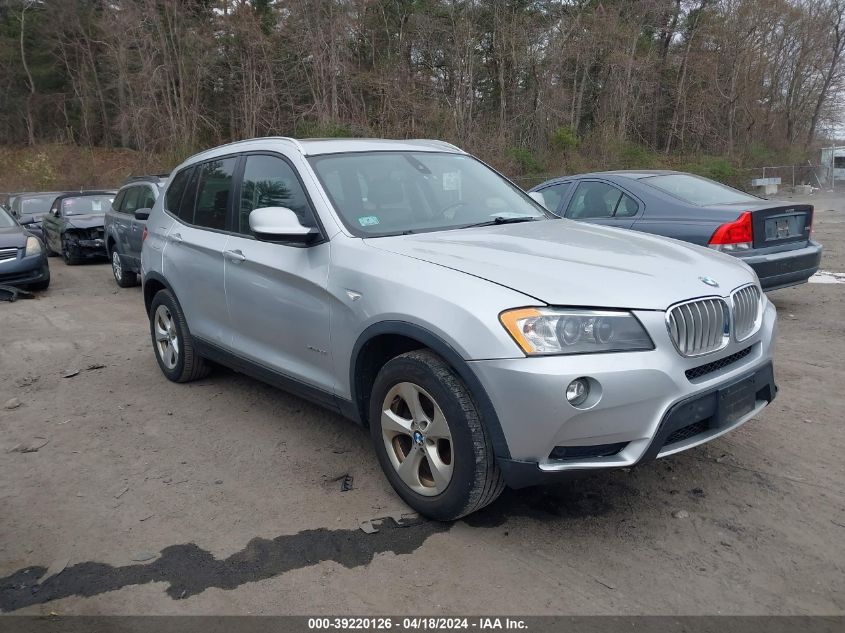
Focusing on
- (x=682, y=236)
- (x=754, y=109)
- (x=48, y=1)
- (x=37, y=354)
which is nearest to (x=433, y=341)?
(x=682, y=236)

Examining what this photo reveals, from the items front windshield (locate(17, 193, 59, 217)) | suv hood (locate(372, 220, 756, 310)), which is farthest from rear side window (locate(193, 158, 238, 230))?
front windshield (locate(17, 193, 59, 217))

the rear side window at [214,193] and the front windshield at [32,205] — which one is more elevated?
the rear side window at [214,193]

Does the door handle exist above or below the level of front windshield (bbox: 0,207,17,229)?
above

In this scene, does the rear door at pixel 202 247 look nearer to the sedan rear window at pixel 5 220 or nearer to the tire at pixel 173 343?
the tire at pixel 173 343

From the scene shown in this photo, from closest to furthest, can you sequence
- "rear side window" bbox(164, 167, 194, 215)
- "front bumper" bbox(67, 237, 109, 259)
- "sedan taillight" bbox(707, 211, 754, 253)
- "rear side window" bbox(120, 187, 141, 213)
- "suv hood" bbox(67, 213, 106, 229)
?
"rear side window" bbox(164, 167, 194, 215), "sedan taillight" bbox(707, 211, 754, 253), "rear side window" bbox(120, 187, 141, 213), "suv hood" bbox(67, 213, 106, 229), "front bumper" bbox(67, 237, 109, 259)

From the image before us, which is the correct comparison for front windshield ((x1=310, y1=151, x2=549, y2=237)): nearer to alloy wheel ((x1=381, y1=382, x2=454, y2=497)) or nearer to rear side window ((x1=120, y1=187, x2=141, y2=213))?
alloy wheel ((x1=381, y1=382, x2=454, y2=497))

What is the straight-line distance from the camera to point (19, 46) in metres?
40.7

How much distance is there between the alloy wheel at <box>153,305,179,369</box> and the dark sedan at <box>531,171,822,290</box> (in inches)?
128

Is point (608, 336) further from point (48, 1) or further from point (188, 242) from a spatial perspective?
point (48, 1)

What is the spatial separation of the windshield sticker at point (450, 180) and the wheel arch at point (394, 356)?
1.34m

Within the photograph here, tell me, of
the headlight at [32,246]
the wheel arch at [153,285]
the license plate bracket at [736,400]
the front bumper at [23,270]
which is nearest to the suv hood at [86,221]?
the headlight at [32,246]

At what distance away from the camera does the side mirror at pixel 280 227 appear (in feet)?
12.5

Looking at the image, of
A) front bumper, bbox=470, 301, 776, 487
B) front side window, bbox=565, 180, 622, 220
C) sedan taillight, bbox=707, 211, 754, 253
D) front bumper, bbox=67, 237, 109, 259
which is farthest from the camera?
front bumper, bbox=67, 237, 109, 259

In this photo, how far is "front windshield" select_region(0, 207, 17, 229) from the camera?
37.4 feet
